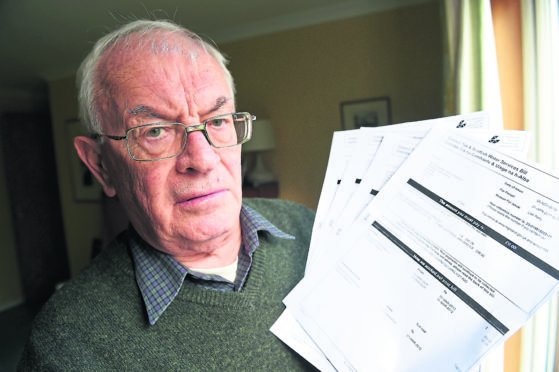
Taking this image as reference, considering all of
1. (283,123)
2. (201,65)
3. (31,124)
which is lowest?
(201,65)

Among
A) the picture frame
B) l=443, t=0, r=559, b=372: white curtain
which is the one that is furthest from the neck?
the picture frame

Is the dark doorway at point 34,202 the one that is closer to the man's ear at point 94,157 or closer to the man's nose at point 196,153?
the man's ear at point 94,157

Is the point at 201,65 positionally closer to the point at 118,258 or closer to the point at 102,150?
the point at 102,150

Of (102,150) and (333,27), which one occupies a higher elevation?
(333,27)

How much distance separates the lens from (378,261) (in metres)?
0.51

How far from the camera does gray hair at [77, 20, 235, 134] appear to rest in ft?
2.08

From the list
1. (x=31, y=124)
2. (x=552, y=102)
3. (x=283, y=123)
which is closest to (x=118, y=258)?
(x=552, y=102)

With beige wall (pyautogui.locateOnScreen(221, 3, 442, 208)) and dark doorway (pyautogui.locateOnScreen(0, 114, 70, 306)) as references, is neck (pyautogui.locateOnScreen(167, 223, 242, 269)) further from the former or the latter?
dark doorway (pyautogui.locateOnScreen(0, 114, 70, 306))

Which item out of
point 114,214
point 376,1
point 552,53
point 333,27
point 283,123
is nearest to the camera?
point 552,53

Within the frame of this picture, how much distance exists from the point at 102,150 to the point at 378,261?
578 mm

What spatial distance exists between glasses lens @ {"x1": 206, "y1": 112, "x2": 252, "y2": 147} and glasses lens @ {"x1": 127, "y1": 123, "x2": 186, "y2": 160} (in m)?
0.06

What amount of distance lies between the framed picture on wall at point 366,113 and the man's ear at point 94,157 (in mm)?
2284

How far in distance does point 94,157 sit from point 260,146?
89.8 inches

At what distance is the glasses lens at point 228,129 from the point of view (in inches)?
25.9
